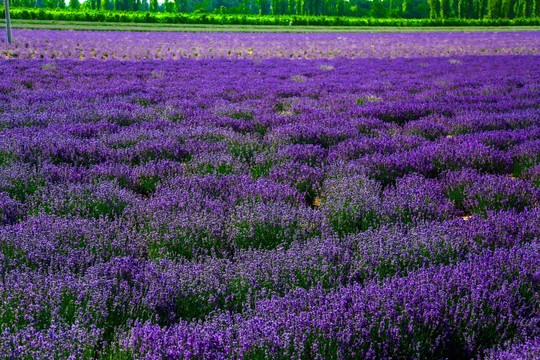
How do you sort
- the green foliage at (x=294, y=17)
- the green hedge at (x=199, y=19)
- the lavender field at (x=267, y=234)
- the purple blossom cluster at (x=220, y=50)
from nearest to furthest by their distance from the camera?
the lavender field at (x=267, y=234)
the purple blossom cluster at (x=220, y=50)
the green hedge at (x=199, y=19)
the green foliage at (x=294, y=17)

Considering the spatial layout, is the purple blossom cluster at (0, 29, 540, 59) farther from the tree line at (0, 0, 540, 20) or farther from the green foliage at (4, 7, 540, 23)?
the tree line at (0, 0, 540, 20)

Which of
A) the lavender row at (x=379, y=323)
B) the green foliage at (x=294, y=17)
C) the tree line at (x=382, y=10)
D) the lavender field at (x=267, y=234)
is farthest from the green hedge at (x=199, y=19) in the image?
the lavender row at (x=379, y=323)

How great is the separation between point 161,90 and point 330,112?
12.3ft

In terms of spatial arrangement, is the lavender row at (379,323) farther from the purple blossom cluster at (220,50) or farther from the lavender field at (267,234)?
the purple blossom cluster at (220,50)

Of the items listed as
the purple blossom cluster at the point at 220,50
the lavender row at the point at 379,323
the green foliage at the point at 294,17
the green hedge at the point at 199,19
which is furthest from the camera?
the green foliage at the point at 294,17

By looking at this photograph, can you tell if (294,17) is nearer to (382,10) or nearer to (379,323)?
(382,10)

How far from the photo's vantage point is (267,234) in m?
2.87

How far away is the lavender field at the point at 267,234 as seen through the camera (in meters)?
1.83

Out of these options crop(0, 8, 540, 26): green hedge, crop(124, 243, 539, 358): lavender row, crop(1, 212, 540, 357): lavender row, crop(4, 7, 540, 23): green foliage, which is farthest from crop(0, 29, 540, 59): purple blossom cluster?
crop(4, 7, 540, 23): green foliage

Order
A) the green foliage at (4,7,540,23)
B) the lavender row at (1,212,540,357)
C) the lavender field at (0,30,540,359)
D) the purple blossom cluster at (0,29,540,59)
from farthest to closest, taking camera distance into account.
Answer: the green foliage at (4,7,540,23)
the purple blossom cluster at (0,29,540,59)
the lavender row at (1,212,540,357)
the lavender field at (0,30,540,359)

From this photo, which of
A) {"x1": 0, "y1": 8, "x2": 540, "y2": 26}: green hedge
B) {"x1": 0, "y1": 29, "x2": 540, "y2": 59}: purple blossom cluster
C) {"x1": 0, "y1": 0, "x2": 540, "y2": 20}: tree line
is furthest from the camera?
{"x1": 0, "y1": 0, "x2": 540, "y2": 20}: tree line

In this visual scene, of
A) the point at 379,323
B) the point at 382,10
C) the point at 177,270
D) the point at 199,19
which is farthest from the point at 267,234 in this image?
the point at 382,10

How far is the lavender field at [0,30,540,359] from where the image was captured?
6.00 ft

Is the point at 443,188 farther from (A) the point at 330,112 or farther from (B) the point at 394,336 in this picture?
(A) the point at 330,112
